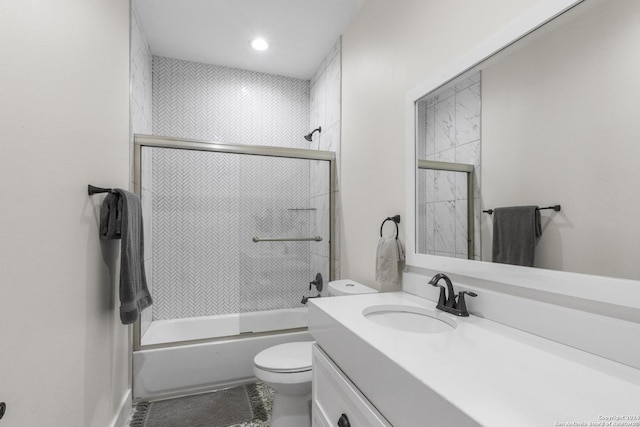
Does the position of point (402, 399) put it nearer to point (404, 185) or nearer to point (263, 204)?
point (404, 185)

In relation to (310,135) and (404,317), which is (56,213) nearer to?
(404,317)

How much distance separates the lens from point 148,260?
2.45 metres

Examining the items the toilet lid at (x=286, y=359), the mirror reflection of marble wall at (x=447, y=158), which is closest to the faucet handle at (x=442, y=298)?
the mirror reflection of marble wall at (x=447, y=158)

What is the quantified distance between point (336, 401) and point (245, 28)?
8.26 ft

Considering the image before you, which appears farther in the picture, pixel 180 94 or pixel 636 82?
pixel 180 94

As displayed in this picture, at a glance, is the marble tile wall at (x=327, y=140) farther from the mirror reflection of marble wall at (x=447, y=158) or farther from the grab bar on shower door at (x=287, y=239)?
the mirror reflection of marble wall at (x=447, y=158)

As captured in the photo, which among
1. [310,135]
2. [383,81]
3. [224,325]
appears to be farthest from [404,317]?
[310,135]

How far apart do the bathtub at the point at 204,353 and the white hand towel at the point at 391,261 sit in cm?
114

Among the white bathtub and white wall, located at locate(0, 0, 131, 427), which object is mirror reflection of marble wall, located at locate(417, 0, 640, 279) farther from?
the white bathtub

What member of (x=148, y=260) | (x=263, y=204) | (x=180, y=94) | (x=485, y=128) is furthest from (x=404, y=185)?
(x=180, y=94)

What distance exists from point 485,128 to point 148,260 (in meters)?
2.44

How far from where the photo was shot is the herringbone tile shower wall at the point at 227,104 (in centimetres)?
284

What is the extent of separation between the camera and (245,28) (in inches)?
94.1

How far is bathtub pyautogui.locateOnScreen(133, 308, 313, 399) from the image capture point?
205cm
